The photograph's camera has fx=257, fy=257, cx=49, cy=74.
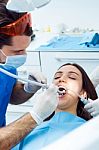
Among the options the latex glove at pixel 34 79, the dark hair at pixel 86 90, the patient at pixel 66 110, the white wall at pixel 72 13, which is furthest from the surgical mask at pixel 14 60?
the white wall at pixel 72 13

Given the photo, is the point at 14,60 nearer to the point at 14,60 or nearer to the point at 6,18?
the point at 14,60

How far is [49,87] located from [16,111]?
1.68 metres

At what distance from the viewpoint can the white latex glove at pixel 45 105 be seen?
1.03 meters

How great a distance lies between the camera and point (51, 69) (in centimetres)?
249

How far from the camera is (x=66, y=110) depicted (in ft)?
4.58

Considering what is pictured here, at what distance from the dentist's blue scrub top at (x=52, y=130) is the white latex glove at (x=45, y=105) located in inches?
11.4

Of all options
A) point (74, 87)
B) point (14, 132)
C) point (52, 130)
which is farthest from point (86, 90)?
point (14, 132)

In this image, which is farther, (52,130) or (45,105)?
(52,130)

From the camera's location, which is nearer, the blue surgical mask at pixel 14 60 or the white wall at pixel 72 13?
the blue surgical mask at pixel 14 60

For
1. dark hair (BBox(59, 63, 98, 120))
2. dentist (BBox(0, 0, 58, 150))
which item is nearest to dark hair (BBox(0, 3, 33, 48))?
dentist (BBox(0, 0, 58, 150))

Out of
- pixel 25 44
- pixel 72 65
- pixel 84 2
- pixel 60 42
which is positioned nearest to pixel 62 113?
pixel 72 65

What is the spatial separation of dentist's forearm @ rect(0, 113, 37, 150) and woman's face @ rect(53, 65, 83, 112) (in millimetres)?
347

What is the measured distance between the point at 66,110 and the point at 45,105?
1.16ft

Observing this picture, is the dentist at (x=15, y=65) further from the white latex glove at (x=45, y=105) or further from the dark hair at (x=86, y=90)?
the dark hair at (x=86, y=90)
